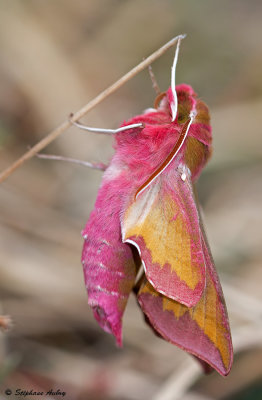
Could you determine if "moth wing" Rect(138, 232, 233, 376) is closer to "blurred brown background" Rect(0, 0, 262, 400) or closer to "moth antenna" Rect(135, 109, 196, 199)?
"moth antenna" Rect(135, 109, 196, 199)

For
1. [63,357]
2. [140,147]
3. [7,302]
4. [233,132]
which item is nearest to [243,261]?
[233,132]

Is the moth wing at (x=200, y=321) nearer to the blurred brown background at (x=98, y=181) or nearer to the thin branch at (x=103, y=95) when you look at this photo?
the thin branch at (x=103, y=95)

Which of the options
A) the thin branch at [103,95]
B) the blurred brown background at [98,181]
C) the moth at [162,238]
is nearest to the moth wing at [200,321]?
the moth at [162,238]

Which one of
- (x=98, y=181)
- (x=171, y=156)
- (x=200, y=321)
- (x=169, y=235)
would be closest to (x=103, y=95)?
(x=171, y=156)

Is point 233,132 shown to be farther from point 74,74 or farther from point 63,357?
point 63,357

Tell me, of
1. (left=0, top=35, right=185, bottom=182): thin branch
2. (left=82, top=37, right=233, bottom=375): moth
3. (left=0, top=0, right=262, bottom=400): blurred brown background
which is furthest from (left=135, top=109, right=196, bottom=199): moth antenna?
(left=0, top=0, right=262, bottom=400): blurred brown background

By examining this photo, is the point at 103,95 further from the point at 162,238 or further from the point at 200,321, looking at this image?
the point at 200,321
